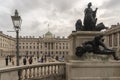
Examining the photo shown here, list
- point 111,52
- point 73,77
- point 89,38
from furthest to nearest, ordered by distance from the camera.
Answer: point 89,38, point 111,52, point 73,77

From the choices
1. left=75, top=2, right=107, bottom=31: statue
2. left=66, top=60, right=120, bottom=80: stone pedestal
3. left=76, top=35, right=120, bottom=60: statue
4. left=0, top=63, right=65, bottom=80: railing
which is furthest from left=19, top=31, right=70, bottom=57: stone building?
left=66, top=60, right=120, bottom=80: stone pedestal

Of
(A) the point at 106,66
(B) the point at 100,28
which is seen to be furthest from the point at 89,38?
(A) the point at 106,66

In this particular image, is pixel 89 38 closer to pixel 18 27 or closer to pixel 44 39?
pixel 18 27

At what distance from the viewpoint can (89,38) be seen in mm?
11648

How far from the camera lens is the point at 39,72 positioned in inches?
479

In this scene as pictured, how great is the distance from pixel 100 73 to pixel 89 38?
76.7 inches

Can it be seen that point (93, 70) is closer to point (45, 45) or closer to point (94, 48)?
point (94, 48)

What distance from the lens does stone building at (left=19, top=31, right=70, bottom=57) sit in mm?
192250

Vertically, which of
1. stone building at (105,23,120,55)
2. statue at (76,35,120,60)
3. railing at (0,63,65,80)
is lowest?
railing at (0,63,65,80)

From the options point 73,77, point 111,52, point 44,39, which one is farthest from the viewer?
point 44,39

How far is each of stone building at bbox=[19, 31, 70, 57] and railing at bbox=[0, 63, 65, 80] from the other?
177 meters

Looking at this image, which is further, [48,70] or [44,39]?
[44,39]

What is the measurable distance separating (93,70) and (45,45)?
18302 cm

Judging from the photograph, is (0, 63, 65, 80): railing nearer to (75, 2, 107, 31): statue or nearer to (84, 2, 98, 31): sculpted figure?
(75, 2, 107, 31): statue
